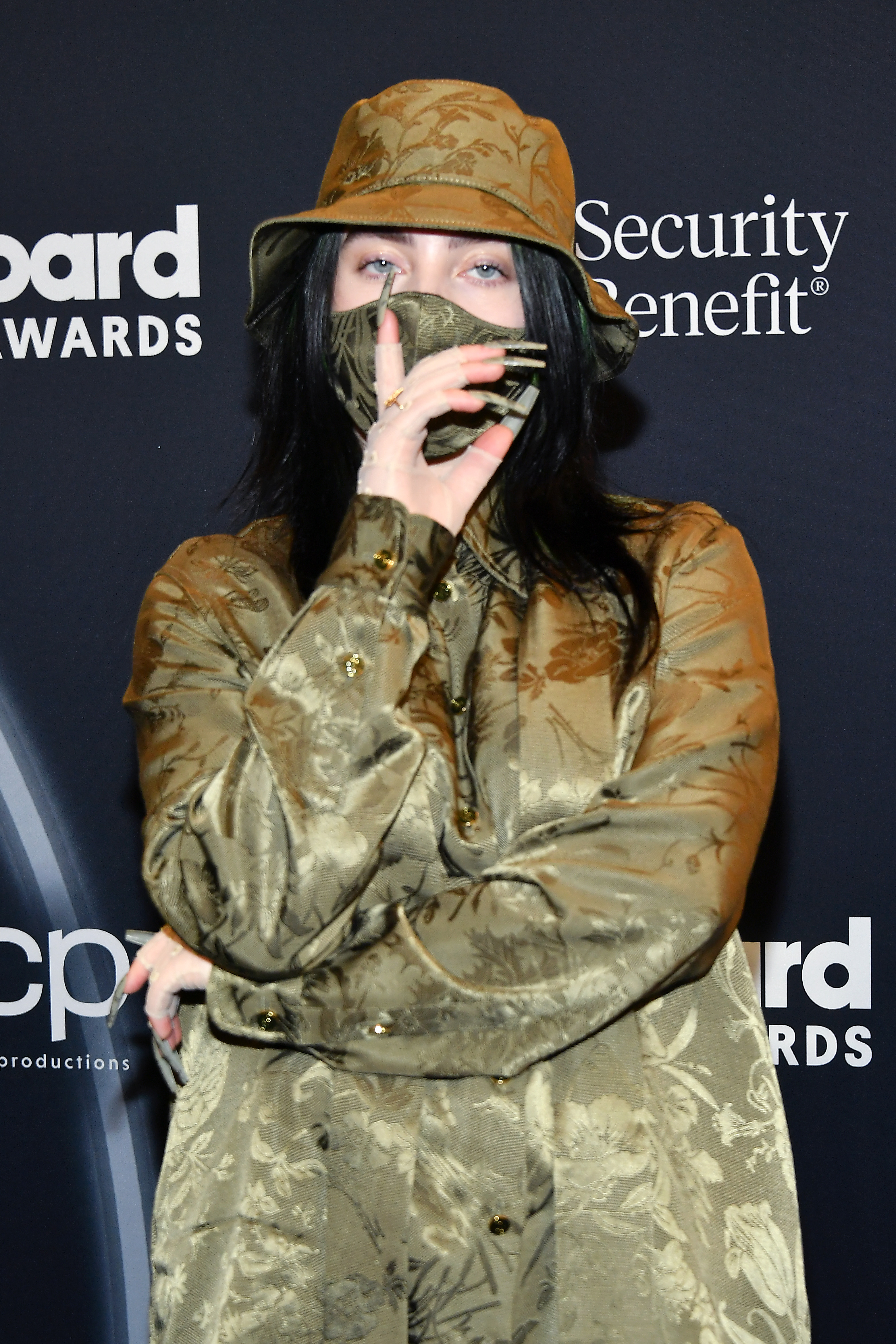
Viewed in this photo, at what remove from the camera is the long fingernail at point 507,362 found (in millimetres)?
1463

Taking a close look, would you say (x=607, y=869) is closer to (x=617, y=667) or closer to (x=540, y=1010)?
(x=540, y=1010)

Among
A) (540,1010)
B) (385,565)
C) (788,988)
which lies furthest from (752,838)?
(788,988)

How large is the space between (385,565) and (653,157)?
1347 mm

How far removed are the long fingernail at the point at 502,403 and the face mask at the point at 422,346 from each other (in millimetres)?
20

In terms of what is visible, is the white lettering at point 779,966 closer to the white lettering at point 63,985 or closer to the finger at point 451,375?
the white lettering at point 63,985

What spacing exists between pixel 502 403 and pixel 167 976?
2.27 feet

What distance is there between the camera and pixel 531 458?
1.67 metres

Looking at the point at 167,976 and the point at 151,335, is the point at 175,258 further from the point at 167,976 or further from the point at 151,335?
the point at 167,976

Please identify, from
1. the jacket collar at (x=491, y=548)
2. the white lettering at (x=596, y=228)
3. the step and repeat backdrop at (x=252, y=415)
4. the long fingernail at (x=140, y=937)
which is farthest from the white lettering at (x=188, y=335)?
the long fingernail at (x=140, y=937)

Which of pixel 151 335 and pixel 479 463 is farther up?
pixel 151 335

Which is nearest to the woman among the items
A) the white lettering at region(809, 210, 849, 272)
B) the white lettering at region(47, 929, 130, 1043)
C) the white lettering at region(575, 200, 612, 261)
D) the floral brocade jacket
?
the floral brocade jacket

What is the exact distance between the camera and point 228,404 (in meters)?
2.54

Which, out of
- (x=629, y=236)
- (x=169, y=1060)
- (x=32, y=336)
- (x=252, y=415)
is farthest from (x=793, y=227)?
(x=169, y=1060)

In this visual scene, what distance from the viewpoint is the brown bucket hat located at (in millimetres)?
1552
